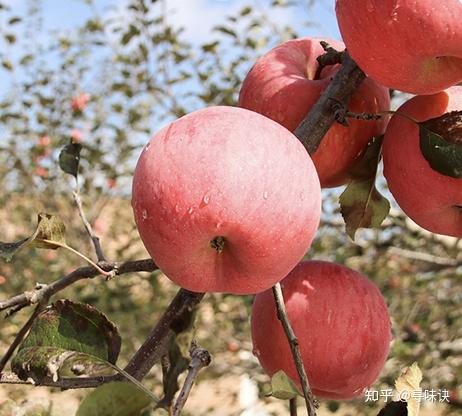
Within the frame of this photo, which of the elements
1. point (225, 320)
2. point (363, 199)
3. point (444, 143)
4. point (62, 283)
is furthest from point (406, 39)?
point (225, 320)

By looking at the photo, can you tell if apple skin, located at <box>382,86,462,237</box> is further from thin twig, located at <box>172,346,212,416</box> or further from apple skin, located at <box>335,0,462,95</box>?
thin twig, located at <box>172,346,212,416</box>

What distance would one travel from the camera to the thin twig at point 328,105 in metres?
0.85

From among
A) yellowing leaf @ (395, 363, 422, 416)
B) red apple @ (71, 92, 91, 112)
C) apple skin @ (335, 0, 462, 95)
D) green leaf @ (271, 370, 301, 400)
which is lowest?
red apple @ (71, 92, 91, 112)

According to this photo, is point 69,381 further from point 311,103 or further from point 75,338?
point 311,103

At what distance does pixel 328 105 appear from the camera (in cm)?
87

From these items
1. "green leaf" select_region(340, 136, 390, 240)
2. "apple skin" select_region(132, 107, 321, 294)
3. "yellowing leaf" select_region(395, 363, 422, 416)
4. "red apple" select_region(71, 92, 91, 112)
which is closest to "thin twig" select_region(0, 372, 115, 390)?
"apple skin" select_region(132, 107, 321, 294)

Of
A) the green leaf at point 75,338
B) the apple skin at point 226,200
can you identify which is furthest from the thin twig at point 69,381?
the apple skin at point 226,200

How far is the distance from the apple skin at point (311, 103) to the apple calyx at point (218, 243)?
28cm

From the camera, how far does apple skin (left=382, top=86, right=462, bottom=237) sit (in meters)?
0.88

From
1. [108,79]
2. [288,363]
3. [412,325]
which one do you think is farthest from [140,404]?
[108,79]

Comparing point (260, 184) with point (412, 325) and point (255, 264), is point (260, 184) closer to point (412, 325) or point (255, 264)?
point (255, 264)

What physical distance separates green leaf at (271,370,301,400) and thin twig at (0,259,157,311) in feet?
0.67

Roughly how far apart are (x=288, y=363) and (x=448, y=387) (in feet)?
6.02

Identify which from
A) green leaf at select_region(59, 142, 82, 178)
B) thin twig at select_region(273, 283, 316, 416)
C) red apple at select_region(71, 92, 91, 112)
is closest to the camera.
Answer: thin twig at select_region(273, 283, 316, 416)
